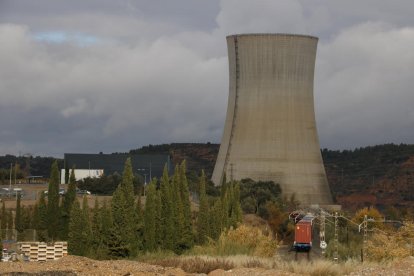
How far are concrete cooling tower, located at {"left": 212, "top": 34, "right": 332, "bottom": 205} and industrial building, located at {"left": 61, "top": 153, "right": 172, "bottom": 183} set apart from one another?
23.8 metres

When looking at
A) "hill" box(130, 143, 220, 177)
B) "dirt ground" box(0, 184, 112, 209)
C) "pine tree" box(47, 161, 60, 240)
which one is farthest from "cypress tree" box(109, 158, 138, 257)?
"hill" box(130, 143, 220, 177)

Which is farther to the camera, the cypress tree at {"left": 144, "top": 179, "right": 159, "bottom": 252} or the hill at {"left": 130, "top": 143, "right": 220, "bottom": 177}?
the hill at {"left": 130, "top": 143, "right": 220, "bottom": 177}

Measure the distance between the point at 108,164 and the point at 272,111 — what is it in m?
28.9

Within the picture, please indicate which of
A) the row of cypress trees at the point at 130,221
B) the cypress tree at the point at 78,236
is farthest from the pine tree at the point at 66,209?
the cypress tree at the point at 78,236

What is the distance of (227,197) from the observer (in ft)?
102

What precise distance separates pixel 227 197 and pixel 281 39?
782 centimetres

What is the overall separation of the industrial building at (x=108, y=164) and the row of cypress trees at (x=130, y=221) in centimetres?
3268

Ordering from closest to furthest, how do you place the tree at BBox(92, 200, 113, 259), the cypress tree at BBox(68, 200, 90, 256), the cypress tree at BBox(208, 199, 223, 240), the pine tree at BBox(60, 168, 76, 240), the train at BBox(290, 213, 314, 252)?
the tree at BBox(92, 200, 113, 259) → the cypress tree at BBox(68, 200, 90, 256) → the pine tree at BBox(60, 168, 76, 240) → the cypress tree at BBox(208, 199, 223, 240) → the train at BBox(290, 213, 314, 252)

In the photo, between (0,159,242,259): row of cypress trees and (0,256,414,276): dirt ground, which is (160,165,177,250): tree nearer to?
(0,159,242,259): row of cypress trees

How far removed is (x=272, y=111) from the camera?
3691 centimetres

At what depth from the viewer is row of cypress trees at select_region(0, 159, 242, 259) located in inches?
899

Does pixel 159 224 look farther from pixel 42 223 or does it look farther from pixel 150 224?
pixel 42 223

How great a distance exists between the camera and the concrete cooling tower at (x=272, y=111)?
3600 cm

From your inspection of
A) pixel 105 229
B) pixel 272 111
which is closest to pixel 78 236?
pixel 105 229
